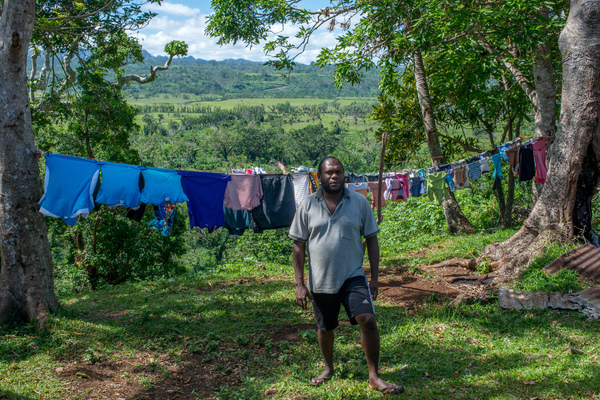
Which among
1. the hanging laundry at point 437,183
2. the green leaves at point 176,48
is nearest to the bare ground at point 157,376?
the hanging laundry at point 437,183

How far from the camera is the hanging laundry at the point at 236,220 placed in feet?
24.6

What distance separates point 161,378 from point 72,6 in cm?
1031

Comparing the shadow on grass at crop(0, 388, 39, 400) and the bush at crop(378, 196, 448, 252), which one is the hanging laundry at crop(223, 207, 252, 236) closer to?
the shadow on grass at crop(0, 388, 39, 400)

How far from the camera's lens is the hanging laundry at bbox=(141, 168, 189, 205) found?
6.52 metres

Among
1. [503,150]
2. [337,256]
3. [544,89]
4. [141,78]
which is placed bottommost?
[337,256]

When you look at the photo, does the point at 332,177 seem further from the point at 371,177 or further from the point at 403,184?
the point at 403,184

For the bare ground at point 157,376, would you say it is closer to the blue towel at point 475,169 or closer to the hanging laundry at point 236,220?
the hanging laundry at point 236,220

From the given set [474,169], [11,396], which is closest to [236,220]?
[11,396]

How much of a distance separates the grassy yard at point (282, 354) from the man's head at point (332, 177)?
1.58m

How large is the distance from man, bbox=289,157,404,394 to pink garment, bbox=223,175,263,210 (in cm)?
382

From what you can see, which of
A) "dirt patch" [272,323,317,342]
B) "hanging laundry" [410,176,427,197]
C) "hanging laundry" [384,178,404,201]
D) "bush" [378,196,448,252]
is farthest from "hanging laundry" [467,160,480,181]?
"dirt patch" [272,323,317,342]

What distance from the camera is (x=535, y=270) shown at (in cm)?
601

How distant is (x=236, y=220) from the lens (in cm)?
758

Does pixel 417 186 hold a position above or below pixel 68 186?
below
